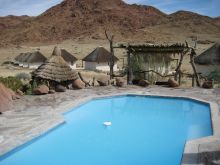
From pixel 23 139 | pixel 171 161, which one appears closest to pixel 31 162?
pixel 23 139

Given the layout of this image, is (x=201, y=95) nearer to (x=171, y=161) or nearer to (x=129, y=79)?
(x=129, y=79)

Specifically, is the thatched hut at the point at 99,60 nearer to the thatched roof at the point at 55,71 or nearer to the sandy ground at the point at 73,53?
the sandy ground at the point at 73,53

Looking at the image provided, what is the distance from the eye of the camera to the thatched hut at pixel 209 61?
27672 millimetres

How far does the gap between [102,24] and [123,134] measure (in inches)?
4011

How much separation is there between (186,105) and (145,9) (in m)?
140

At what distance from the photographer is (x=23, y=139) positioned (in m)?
9.95

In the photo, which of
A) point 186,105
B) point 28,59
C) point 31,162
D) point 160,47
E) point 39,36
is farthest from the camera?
point 39,36

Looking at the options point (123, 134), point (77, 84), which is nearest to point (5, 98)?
point (123, 134)

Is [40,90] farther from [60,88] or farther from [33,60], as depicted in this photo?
[33,60]

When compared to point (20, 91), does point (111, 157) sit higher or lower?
lower

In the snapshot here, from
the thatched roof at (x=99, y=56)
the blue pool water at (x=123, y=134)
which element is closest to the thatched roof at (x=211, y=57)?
the thatched roof at (x=99, y=56)

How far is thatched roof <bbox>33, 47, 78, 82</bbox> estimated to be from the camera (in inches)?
703

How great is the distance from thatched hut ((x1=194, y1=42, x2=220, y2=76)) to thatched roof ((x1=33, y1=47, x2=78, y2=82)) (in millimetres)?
13031

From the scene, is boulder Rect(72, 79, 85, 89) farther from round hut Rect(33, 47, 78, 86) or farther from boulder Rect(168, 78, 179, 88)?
boulder Rect(168, 78, 179, 88)
